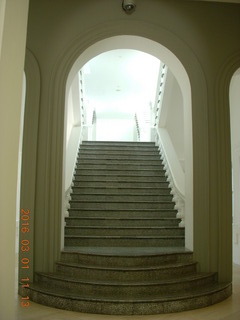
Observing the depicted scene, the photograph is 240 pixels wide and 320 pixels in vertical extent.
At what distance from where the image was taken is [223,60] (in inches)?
226

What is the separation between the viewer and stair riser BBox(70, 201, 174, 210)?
7.10m

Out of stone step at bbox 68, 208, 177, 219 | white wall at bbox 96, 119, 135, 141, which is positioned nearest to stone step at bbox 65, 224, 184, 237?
stone step at bbox 68, 208, 177, 219

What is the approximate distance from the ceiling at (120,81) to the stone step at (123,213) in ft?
22.0

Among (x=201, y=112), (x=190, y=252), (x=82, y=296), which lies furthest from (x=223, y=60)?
(x=82, y=296)

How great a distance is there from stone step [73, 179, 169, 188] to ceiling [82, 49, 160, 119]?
5.62 m

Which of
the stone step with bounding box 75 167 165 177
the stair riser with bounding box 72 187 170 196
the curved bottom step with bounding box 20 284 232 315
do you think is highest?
the stone step with bounding box 75 167 165 177

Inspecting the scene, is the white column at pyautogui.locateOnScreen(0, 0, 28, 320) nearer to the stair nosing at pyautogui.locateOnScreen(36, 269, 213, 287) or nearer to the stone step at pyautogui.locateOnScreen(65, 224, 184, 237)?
the stair nosing at pyautogui.locateOnScreen(36, 269, 213, 287)

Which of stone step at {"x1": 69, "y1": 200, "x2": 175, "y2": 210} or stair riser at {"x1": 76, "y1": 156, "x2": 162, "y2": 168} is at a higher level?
stair riser at {"x1": 76, "y1": 156, "x2": 162, "y2": 168}

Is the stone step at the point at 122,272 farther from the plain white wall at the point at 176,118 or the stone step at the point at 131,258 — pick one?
the plain white wall at the point at 176,118

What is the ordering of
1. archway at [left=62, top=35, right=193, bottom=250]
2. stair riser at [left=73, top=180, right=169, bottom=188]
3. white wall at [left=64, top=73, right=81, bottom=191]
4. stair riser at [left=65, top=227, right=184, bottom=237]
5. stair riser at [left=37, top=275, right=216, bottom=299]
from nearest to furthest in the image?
stair riser at [left=37, top=275, right=216, bottom=299] < archway at [left=62, top=35, right=193, bottom=250] < stair riser at [left=65, top=227, right=184, bottom=237] < stair riser at [left=73, top=180, right=169, bottom=188] < white wall at [left=64, top=73, right=81, bottom=191]

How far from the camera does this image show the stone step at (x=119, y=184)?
7.86 m

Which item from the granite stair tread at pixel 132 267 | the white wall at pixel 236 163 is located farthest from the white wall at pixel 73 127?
the white wall at pixel 236 163

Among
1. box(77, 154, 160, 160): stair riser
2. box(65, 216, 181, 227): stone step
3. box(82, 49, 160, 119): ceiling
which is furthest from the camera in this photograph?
box(82, 49, 160, 119): ceiling
